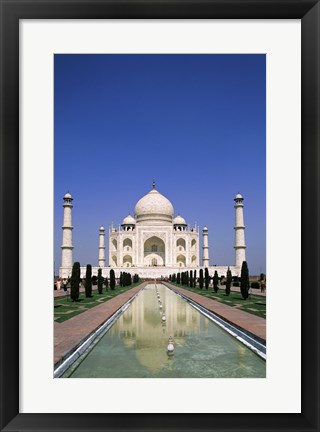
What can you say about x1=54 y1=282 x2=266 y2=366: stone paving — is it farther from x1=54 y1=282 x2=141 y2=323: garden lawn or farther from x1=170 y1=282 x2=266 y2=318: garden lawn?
x1=170 y1=282 x2=266 y2=318: garden lawn

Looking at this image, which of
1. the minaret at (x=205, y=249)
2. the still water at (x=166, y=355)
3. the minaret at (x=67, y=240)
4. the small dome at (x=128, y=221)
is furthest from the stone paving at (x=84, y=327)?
the small dome at (x=128, y=221)

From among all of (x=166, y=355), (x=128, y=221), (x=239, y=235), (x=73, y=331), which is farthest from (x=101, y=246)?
(x=166, y=355)

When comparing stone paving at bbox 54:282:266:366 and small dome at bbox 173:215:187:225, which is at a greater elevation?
small dome at bbox 173:215:187:225

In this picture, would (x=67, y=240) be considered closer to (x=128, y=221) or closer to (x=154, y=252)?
(x=154, y=252)

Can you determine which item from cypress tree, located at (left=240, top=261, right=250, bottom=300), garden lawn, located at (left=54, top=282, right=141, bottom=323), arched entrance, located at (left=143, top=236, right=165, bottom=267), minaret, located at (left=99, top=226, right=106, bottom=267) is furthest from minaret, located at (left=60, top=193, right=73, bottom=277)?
cypress tree, located at (left=240, top=261, right=250, bottom=300)

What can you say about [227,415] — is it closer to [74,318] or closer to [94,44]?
[94,44]
